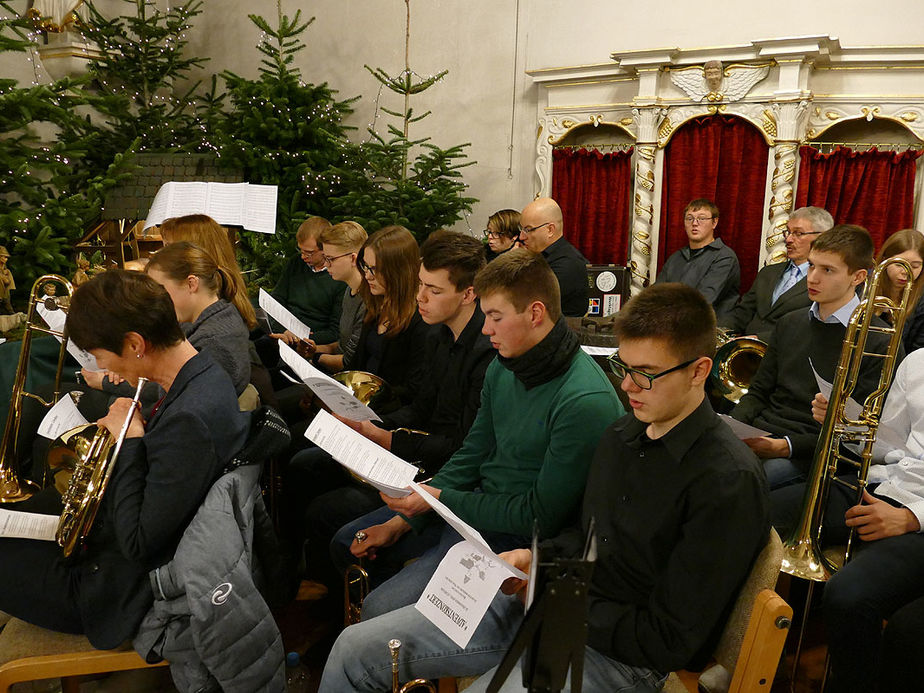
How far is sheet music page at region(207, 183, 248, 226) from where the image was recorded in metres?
4.23

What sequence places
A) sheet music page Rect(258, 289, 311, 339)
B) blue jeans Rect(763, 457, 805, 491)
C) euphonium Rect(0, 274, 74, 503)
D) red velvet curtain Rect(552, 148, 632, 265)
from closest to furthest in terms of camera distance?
euphonium Rect(0, 274, 74, 503) → blue jeans Rect(763, 457, 805, 491) → sheet music page Rect(258, 289, 311, 339) → red velvet curtain Rect(552, 148, 632, 265)

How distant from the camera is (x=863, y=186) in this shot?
5.63 metres

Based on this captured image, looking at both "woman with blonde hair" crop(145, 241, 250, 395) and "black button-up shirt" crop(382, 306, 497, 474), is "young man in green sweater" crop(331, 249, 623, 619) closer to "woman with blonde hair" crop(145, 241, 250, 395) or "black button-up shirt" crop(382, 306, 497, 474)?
"black button-up shirt" crop(382, 306, 497, 474)

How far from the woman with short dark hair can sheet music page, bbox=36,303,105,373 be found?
2.91 ft

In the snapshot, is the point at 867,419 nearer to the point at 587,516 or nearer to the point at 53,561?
the point at 587,516

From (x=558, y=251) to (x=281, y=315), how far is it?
209 centimetres

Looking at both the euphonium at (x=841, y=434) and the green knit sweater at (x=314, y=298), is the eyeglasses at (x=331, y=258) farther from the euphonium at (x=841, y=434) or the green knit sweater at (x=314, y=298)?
the euphonium at (x=841, y=434)

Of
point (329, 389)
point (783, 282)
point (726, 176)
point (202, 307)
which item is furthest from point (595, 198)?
point (329, 389)

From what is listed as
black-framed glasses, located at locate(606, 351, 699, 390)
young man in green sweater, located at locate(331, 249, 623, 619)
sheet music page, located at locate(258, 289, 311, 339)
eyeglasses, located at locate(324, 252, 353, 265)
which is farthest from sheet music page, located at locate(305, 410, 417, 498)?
eyeglasses, located at locate(324, 252, 353, 265)

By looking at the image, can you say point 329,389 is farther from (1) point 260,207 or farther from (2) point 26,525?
(1) point 260,207

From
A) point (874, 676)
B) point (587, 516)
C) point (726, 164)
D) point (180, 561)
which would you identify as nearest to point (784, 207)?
point (726, 164)

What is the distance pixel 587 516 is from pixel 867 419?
1.20 metres

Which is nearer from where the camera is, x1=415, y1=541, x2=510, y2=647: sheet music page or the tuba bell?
x1=415, y1=541, x2=510, y2=647: sheet music page

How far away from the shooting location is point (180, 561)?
6.21 ft
